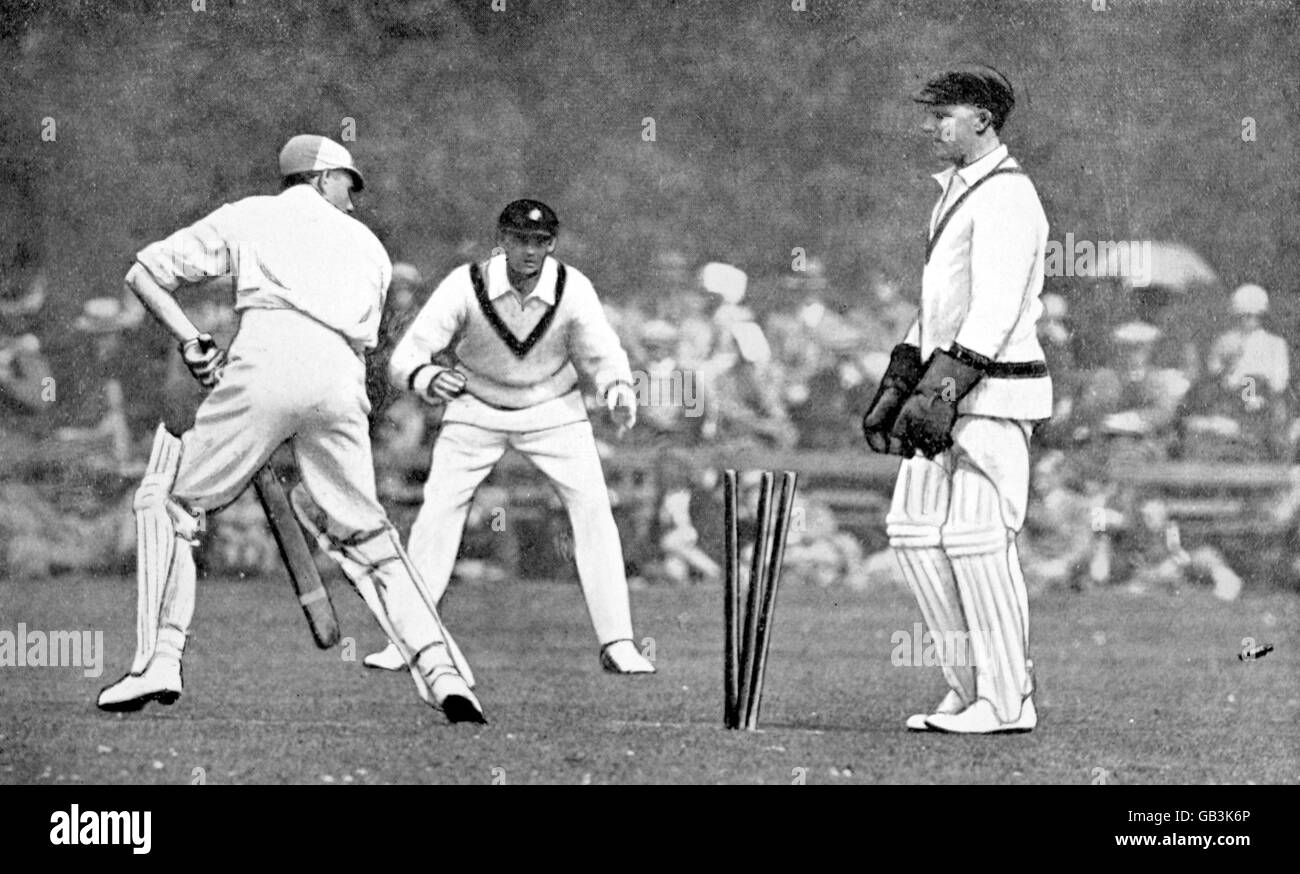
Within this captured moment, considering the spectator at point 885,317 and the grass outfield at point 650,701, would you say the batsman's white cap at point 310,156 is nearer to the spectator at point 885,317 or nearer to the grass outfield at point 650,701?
the grass outfield at point 650,701

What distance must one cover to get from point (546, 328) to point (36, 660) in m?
2.37

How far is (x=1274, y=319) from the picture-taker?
8586 millimetres

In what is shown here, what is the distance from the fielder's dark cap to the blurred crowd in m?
0.39

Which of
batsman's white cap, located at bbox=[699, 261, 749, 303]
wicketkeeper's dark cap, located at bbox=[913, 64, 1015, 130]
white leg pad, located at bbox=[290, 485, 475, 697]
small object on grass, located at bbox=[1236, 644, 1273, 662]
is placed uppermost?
wicketkeeper's dark cap, located at bbox=[913, 64, 1015, 130]

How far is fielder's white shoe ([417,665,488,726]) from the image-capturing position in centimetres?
812

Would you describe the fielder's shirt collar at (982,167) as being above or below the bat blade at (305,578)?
above

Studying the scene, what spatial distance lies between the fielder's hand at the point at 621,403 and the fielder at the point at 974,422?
0.95 metres

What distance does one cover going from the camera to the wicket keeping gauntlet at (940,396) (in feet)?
26.2

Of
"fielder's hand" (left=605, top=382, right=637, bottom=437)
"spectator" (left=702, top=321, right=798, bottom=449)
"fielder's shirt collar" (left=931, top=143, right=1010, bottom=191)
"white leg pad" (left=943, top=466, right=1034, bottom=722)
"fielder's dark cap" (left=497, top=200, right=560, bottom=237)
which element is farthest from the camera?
"spectator" (left=702, top=321, right=798, bottom=449)

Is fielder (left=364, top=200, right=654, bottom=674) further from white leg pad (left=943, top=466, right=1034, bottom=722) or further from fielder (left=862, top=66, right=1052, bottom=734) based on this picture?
→ white leg pad (left=943, top=466, right=1034, bottom=722)

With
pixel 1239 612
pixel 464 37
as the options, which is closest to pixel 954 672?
pixel 1239 612

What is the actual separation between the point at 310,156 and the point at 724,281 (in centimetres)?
170

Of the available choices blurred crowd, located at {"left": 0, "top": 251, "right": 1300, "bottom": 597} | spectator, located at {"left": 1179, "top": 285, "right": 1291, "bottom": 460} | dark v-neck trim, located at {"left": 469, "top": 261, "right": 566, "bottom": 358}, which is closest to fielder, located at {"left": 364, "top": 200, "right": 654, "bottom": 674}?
dark v-neck trim, located at {"left": 469, "top": 261, "right": 566, "bottom": 358}

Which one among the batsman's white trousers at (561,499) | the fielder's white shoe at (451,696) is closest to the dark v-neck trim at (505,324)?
the batsman's white trousers at (561,499)
